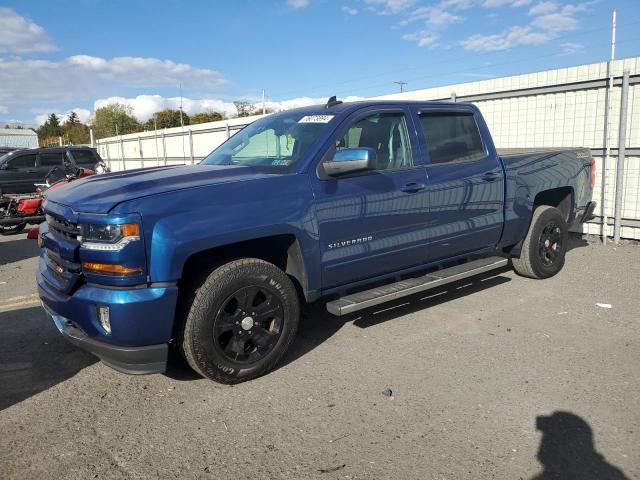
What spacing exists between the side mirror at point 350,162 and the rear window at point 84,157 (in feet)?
42.3

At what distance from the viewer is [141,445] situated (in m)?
2.96

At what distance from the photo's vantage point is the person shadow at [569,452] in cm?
261

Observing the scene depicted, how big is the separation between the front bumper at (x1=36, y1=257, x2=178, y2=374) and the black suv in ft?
40.3

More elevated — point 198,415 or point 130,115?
point 130,115

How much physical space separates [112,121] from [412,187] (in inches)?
3157

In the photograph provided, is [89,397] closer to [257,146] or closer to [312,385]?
[312,385]

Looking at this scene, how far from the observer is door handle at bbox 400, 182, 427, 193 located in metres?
4.33

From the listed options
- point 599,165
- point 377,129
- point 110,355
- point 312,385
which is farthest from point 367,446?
point 599,165

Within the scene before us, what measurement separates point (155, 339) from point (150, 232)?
2.23 ft

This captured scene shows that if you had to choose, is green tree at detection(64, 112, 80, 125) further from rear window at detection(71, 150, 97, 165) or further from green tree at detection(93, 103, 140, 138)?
rear window at detection(71, 150, 97, 165)

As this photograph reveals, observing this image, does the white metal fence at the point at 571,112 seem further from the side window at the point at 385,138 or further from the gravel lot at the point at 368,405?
the side window at the point at 385,138

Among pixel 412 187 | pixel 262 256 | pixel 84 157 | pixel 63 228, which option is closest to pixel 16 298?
pixel 63 228

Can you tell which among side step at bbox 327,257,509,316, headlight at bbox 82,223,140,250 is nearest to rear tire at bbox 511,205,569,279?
side step at bbox 327,257,509,316

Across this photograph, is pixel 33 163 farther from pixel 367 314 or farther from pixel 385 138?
pixel 385 138
